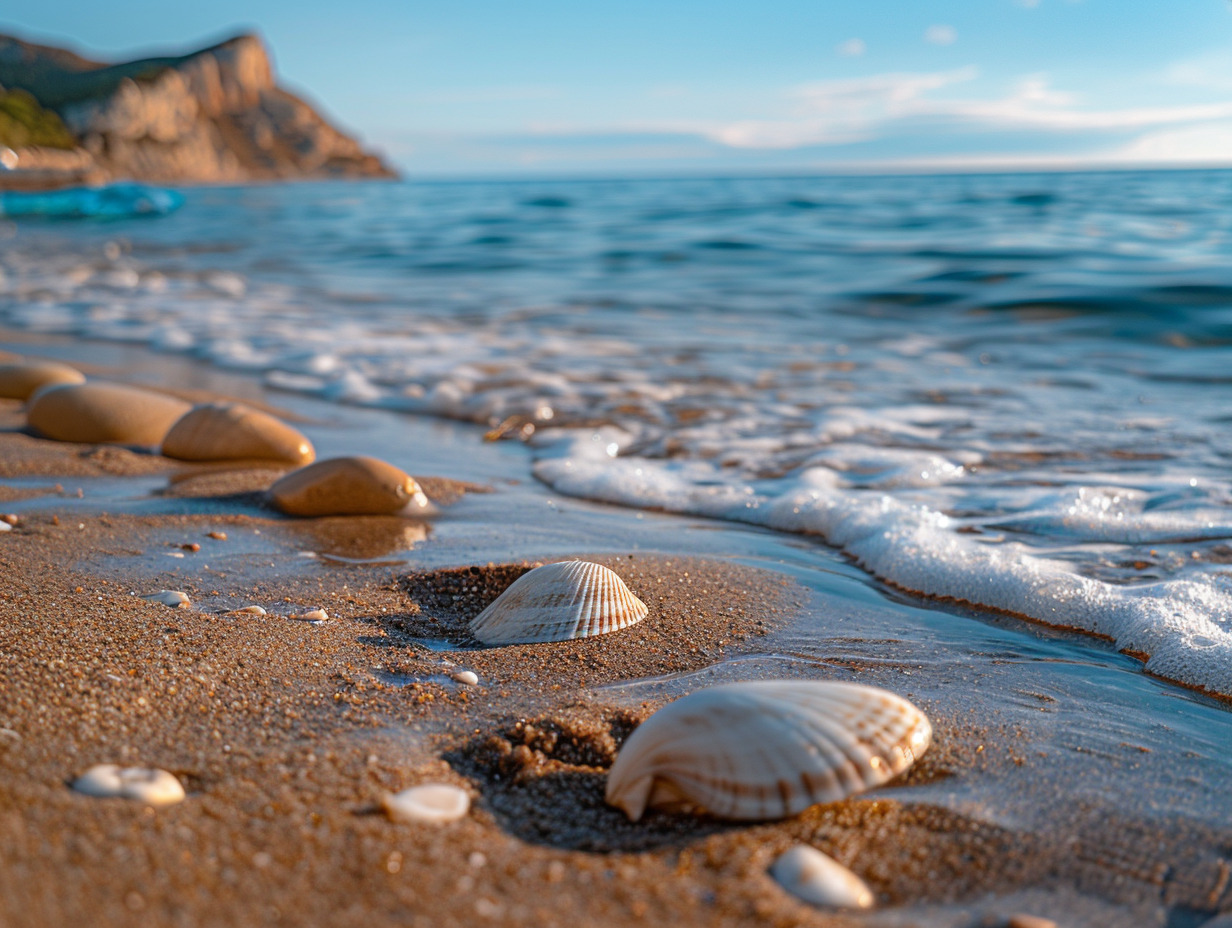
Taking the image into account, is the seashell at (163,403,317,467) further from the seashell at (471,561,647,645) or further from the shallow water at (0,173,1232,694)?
the seashell at (471,561,647,645)

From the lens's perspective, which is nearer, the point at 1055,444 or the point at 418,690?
the point at 418,690

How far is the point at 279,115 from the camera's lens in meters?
114

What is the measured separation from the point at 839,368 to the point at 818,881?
4.76m

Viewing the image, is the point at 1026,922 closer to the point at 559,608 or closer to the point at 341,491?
the point at 559,608

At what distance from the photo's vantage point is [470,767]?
148 centimetres

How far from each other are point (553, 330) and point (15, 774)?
19.6 feet

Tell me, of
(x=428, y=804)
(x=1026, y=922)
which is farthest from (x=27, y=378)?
(x=1026, y=922)

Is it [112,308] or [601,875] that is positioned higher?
[112,308]

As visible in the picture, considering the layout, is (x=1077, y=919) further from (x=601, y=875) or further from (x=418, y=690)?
(x=418, y=690)

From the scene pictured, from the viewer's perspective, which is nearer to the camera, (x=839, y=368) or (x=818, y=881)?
(x=818, y=881)

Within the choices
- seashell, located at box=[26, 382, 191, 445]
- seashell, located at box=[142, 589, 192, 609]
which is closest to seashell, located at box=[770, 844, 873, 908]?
seashell, located at box=[142, 589, 192, 609]

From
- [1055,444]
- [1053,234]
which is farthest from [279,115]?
[1055,444]

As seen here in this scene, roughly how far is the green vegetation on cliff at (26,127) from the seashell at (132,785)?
52.7 m

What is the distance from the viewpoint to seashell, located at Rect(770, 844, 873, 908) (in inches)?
45.8
